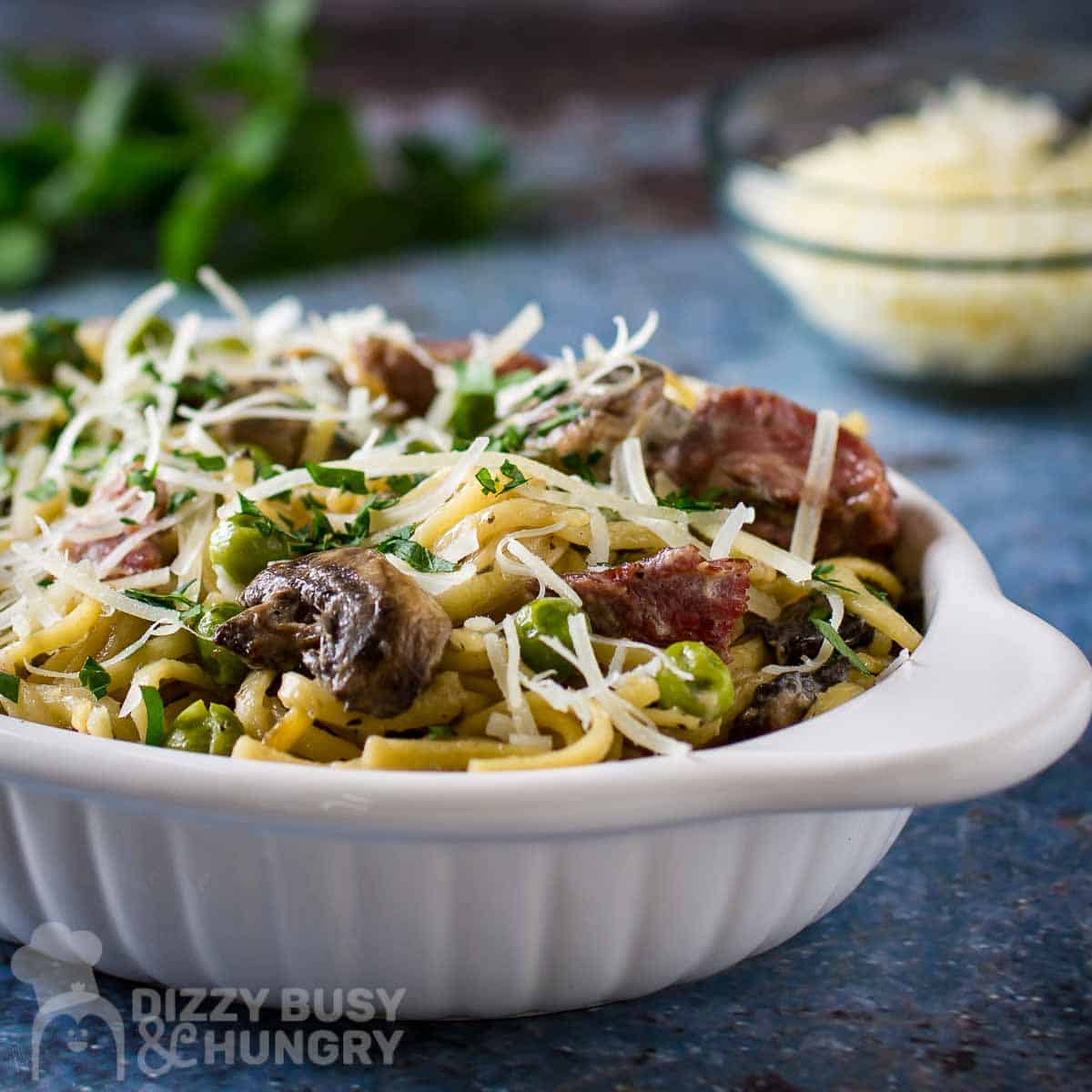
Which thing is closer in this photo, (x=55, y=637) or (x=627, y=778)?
(x=627, y=778)

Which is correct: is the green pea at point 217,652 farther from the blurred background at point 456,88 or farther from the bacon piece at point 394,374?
the blurred background at point 456,88

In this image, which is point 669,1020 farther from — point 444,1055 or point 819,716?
point 819,716

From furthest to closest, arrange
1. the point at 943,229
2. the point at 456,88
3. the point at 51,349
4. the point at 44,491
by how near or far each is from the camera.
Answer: the point at 456,88, the point at 943,229, the point at 51,349, the point at 44,491

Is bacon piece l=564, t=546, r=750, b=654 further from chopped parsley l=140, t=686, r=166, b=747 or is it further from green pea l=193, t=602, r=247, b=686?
chopped parsley l=140, t=686, r=166, b=747

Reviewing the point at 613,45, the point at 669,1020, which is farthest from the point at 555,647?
the point at 613,45

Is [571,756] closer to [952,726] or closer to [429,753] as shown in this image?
[429,753]

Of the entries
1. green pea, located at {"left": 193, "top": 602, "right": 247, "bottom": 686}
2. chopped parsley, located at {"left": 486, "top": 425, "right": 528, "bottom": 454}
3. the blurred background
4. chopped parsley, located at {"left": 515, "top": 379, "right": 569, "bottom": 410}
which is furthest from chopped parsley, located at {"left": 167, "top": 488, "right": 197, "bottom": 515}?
the blurred background

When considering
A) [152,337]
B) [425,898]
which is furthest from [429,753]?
[152,337]
